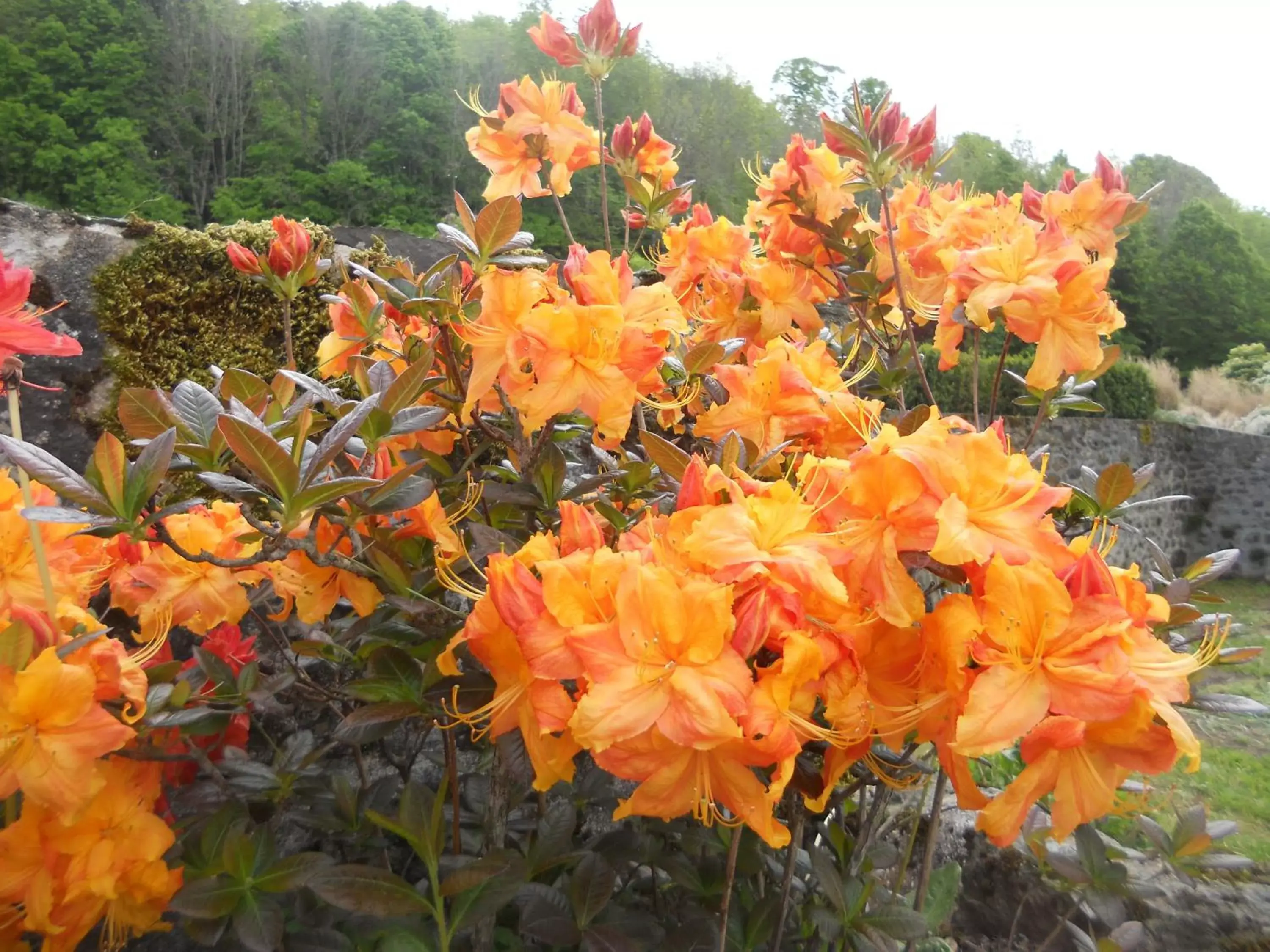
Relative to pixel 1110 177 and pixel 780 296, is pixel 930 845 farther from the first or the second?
pixel 1110 177

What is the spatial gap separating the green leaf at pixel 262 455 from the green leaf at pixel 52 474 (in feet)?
0.43

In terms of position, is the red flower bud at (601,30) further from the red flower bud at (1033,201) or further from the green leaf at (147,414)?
the green leaf at (147,414)

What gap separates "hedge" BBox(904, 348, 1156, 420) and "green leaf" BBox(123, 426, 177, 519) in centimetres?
583

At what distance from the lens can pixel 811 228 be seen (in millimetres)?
1431

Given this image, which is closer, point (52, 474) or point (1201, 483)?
point (52, 474)

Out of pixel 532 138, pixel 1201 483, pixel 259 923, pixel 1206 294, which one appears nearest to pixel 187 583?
pixel 259 923

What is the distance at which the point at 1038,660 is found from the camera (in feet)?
1.80

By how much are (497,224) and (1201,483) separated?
1089 centimetres

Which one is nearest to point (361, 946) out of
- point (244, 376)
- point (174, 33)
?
point (244, 376)

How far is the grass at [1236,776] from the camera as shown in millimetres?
2896

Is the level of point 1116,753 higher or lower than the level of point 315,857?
higher

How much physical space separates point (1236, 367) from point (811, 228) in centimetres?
1781

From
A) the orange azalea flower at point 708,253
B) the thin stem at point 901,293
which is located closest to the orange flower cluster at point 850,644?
the thin stem at point 901,293

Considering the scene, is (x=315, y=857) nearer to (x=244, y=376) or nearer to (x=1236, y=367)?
(x=244, y=376)
